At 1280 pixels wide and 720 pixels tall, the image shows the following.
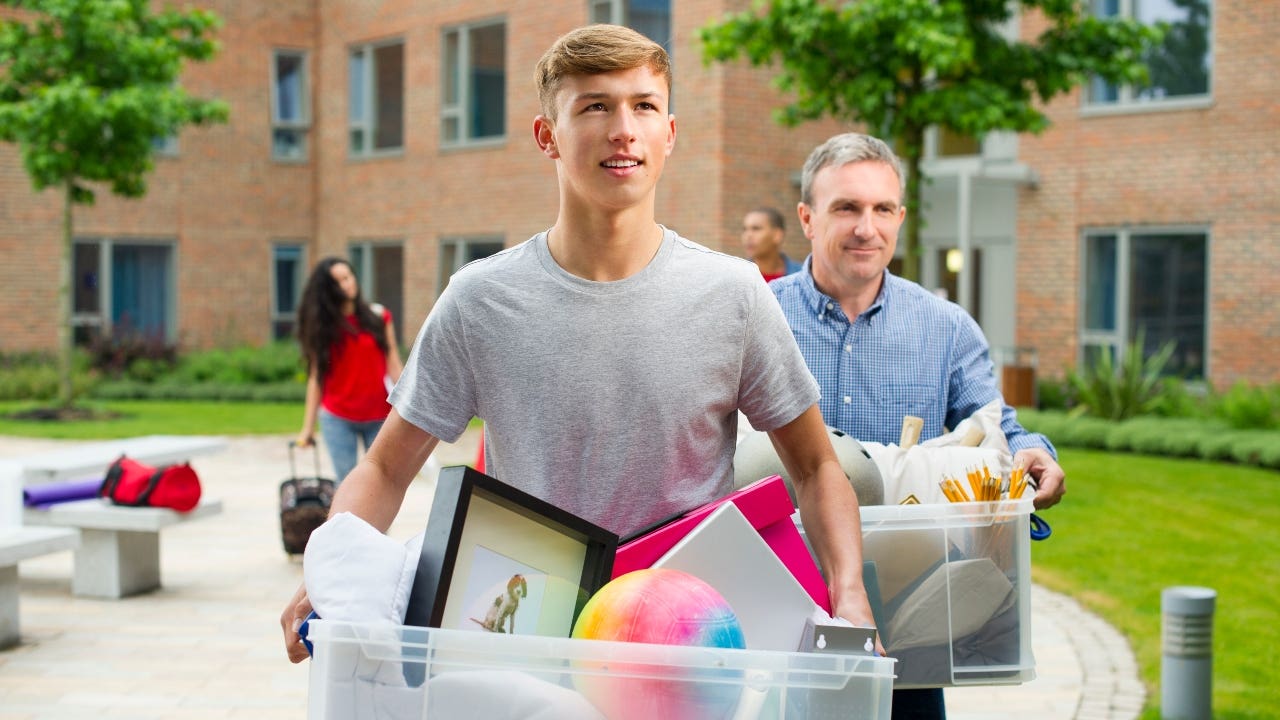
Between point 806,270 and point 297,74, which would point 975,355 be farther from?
point 297,74

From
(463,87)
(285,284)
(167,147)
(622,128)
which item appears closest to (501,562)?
(622,128)

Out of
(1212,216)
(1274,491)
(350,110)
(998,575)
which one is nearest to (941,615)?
(998,575)

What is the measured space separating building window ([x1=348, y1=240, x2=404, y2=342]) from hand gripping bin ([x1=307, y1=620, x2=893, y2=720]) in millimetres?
24810

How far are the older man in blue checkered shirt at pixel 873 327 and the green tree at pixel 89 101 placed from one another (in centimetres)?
1778

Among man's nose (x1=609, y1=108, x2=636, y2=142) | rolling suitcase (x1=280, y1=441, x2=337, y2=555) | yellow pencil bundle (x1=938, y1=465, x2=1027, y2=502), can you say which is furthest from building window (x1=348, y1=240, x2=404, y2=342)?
man's nose (x1=609, y1=108, x2=636, y2=142)

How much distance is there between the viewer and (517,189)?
23.7 meters

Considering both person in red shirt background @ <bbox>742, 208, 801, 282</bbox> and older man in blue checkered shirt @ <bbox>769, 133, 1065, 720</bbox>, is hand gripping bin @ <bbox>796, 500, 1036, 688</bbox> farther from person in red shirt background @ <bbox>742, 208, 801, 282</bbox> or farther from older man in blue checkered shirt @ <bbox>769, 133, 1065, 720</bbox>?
person in red shirt background @ <bbox>742, 208, 801, 282</bbox>

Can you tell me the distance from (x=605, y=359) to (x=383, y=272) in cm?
2506

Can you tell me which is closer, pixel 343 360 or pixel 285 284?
pixel 343 360

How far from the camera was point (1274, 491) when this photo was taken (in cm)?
1277

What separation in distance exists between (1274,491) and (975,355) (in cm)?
1048

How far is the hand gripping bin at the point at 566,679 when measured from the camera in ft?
5.67

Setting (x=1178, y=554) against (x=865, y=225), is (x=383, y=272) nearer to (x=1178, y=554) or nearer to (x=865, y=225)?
(x=1178, y=554)

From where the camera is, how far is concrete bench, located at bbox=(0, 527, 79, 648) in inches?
279
